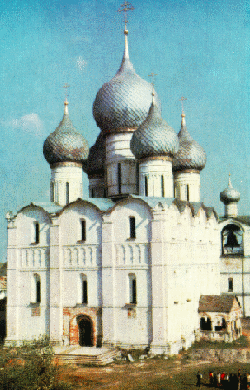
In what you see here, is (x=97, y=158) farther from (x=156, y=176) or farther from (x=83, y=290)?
(x=83, y=290)

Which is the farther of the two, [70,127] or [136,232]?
[70,127]

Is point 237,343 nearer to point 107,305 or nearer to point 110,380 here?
point 107,305

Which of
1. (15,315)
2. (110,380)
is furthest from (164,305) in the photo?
(15,315)

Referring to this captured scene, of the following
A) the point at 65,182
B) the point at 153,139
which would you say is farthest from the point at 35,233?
the point at 153,139

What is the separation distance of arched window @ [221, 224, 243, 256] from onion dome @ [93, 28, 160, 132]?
11.9 m

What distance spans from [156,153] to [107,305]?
802cm

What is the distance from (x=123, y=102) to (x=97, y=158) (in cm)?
442

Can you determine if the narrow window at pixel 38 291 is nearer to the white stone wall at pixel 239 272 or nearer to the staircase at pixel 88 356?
the staircase at pixel 88 356

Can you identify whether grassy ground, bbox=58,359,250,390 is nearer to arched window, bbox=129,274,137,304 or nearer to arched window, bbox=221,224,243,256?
arched window, bbox=129,274,137,304

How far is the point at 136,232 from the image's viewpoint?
2498 cm

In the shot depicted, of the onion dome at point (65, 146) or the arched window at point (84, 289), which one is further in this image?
the onion dome at point (65, 146)

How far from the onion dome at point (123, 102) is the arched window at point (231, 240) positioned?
11908 mm

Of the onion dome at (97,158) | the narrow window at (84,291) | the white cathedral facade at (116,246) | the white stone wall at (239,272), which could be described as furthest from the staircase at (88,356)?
the white stone wall at (239,272)

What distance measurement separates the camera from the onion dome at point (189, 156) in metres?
33.1
